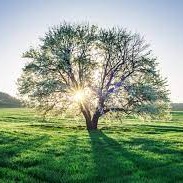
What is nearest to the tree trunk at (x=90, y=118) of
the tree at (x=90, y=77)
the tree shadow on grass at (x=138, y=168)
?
the tree at (x=90, y=77)

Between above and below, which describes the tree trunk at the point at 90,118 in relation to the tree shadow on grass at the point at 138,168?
above

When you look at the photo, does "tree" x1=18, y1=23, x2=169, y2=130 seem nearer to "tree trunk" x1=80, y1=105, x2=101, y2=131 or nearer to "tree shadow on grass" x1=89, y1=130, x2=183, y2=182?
"tree trunk" x1=80, y1=105, x2=101, y2=131

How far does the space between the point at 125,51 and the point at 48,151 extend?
2578 cm

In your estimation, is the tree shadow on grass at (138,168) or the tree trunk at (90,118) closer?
the tree shadow on grass at (138,168)

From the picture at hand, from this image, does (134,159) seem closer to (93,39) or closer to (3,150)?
(3,150)

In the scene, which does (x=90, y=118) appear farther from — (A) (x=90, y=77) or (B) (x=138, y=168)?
(B) (x=138, y=168)

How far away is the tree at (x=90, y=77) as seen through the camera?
43.3m

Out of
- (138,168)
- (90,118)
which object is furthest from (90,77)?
(138,168)

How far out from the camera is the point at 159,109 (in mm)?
44344

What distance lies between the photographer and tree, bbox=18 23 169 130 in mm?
43281

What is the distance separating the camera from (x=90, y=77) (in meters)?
46.1

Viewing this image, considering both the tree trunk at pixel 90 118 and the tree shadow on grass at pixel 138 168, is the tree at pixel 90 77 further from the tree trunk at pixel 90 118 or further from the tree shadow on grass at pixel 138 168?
the tree shadow on grass at pixel 138 168

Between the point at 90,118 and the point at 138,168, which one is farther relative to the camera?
the point at 90,118

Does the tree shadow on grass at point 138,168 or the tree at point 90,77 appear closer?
the tree shadow on grass at point 138,168
